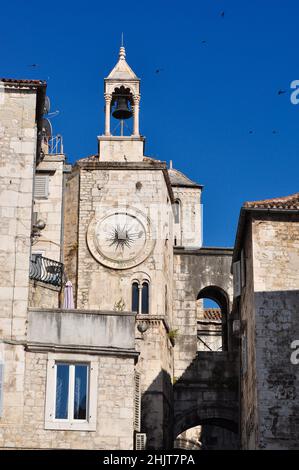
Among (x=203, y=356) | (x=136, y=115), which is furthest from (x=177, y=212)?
(x=203, y=356)

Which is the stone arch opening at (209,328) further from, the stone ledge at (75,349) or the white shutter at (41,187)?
the stone ledge at (75,349)

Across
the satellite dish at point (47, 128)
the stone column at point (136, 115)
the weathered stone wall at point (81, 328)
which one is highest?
the stone column at point (136, 115)

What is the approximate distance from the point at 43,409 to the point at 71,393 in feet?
2.72

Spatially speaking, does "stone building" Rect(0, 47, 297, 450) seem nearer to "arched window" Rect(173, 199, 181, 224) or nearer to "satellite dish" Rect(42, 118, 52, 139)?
"satellite dish" Rect(42, 118, 52, 139)

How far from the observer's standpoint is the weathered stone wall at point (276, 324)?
3231 cm

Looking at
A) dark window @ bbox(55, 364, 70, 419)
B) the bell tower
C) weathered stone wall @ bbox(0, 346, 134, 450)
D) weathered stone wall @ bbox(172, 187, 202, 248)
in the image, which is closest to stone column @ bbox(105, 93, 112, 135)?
the bell tower

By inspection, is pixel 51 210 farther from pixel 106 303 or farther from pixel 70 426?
pixel 70 426

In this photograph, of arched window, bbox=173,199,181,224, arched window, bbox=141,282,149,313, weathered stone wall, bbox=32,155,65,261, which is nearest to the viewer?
weathered stone wall, bbox=32,155,65,261

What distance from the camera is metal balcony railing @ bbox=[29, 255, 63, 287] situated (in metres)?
33.5

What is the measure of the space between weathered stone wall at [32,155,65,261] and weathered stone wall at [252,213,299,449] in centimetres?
896

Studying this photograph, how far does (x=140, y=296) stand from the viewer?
43000 mm

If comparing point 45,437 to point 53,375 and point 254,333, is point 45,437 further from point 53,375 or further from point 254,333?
point 254,333

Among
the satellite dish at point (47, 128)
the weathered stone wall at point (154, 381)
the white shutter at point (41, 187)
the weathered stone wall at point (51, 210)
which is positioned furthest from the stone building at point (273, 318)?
the satellite dish at point (47, 128)
